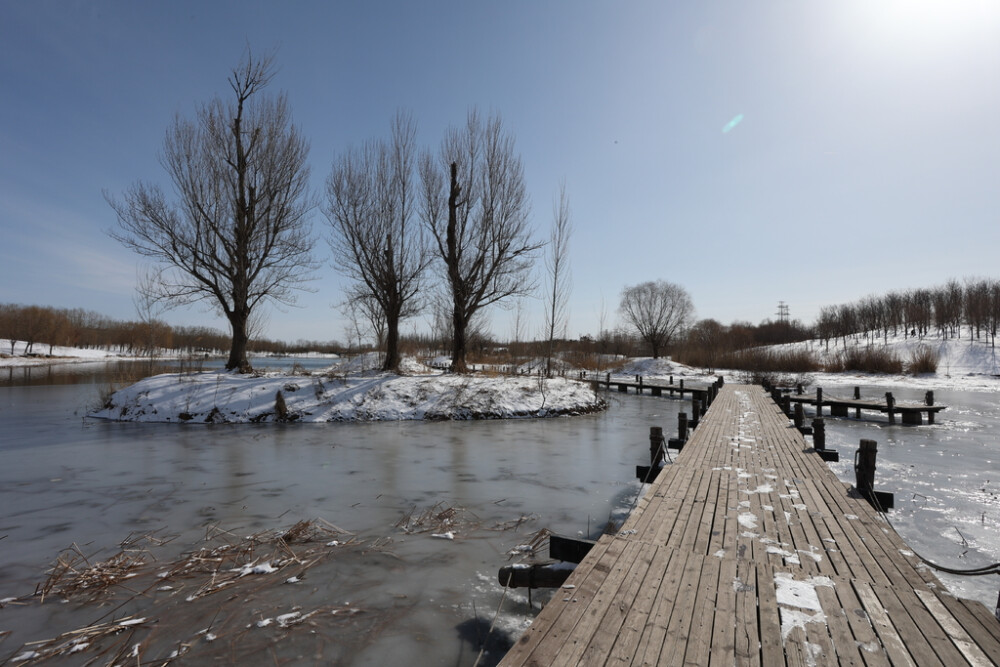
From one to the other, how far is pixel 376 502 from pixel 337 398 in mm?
8570

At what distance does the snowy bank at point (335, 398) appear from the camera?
503 inches

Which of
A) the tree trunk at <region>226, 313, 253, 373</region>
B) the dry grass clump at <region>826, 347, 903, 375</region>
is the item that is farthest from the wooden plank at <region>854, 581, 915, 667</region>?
the dry grass clump at <region>826, 347, 903, 375</region>

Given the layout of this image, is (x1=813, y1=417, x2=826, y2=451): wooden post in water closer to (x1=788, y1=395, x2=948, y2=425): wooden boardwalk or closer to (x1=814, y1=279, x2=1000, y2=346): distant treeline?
(x1=788, y1=395, x2=948, y2=425): wooden boardwalk

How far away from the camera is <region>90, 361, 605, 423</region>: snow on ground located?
41.9ft

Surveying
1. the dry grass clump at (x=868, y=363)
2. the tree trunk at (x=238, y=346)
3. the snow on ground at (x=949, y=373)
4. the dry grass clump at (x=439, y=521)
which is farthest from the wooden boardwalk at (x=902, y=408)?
the dry grass clump at (x=868, y=363)

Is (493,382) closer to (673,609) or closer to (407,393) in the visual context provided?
(407,393)

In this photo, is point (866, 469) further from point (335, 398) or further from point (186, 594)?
point (335, 398)

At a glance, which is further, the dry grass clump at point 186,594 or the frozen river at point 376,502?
the frozen river at point 376,502

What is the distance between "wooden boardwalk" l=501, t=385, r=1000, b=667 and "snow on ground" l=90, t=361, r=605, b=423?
1058 centimetres

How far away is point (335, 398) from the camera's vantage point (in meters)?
14.0

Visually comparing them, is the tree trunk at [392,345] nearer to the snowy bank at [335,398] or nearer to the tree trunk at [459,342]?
the snowy bank at [335,398]

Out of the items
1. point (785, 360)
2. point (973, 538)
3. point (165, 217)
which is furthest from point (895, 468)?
point (785, 360)

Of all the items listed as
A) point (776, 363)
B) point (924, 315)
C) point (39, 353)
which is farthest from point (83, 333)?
point (924, 315)

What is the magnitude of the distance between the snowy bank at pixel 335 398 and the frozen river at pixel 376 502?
3.22 ft
